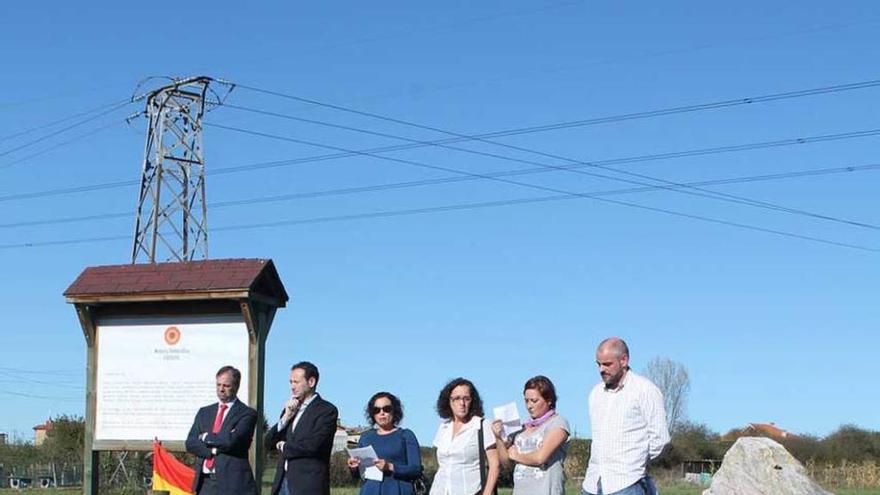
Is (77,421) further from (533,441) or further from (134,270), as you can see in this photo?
(533,441)

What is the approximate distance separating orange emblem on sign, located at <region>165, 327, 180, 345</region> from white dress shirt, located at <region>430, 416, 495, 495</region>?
558cm

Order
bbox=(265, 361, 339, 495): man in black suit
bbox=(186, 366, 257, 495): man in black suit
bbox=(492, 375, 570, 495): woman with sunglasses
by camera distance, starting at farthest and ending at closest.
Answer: bbox=(186, 366, 257, 495): man in black suit
bbox=(265, 361, 339, 495): man in black suit
bbox=(492, 375, 570, 495): woman with sunglasses

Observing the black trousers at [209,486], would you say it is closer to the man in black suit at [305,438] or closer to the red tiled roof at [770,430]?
the man in black suit at [305,438]

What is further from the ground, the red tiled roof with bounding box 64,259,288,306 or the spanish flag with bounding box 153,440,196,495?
the red tiled roof with bounding box 64,259,288,306

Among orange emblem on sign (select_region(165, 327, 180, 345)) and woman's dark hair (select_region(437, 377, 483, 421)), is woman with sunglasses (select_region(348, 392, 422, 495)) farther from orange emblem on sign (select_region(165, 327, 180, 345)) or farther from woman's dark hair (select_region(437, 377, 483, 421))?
orange emblem on sign (select_region(165, 327, 180, 345))

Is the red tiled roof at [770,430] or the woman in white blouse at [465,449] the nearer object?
the woman in white blouse at [465,449]

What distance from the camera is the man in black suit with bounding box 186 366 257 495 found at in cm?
1082

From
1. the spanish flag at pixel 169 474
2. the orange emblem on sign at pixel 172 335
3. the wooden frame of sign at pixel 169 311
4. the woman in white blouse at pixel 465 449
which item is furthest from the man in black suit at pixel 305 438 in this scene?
the orange emblem on sign at pixel 172 335

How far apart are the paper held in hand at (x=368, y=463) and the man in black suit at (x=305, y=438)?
31cm

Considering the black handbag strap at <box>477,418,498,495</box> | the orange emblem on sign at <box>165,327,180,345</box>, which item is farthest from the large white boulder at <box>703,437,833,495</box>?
the black handbag strap at <box>477,418,498,495</box>

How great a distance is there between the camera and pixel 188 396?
14414 millimetres

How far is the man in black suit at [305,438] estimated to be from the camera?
1042 centimetres

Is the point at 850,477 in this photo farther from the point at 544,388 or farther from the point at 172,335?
the point at 544,388

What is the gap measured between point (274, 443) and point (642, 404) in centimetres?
375
